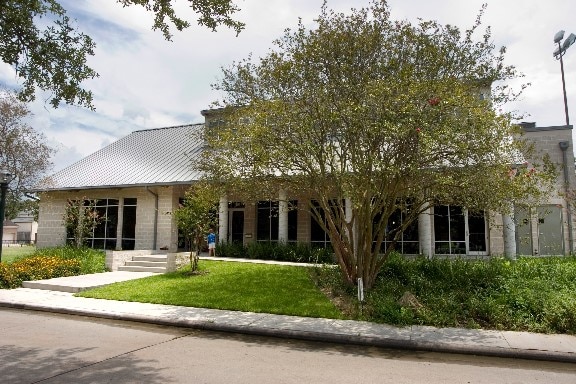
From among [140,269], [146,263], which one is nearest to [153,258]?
[146,263]

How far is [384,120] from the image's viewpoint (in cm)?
848

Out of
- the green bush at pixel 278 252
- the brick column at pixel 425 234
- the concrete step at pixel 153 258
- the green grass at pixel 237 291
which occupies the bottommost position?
the green grass at pixel 237 291

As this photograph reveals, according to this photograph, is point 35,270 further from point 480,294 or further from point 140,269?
point 480,294

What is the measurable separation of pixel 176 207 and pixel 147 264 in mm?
5072

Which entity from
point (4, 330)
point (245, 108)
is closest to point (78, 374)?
point (4, 330)

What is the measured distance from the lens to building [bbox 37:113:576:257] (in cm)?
1777

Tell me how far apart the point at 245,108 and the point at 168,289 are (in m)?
5.61

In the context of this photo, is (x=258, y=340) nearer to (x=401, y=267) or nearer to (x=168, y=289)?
(x=168, y=289)

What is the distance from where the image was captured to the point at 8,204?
→ 141 ft

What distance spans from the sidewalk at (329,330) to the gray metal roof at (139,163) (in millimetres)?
9152

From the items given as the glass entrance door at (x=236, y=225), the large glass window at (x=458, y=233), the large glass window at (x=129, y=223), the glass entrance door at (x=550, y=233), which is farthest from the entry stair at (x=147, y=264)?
the glass entrance door at (x=550, y=233)

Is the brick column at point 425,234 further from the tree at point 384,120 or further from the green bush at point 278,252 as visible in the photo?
the tree at point 384,120

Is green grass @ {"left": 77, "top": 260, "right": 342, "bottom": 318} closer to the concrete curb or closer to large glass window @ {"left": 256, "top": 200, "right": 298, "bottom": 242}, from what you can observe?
the concrete curb

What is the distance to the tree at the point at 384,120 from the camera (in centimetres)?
870
